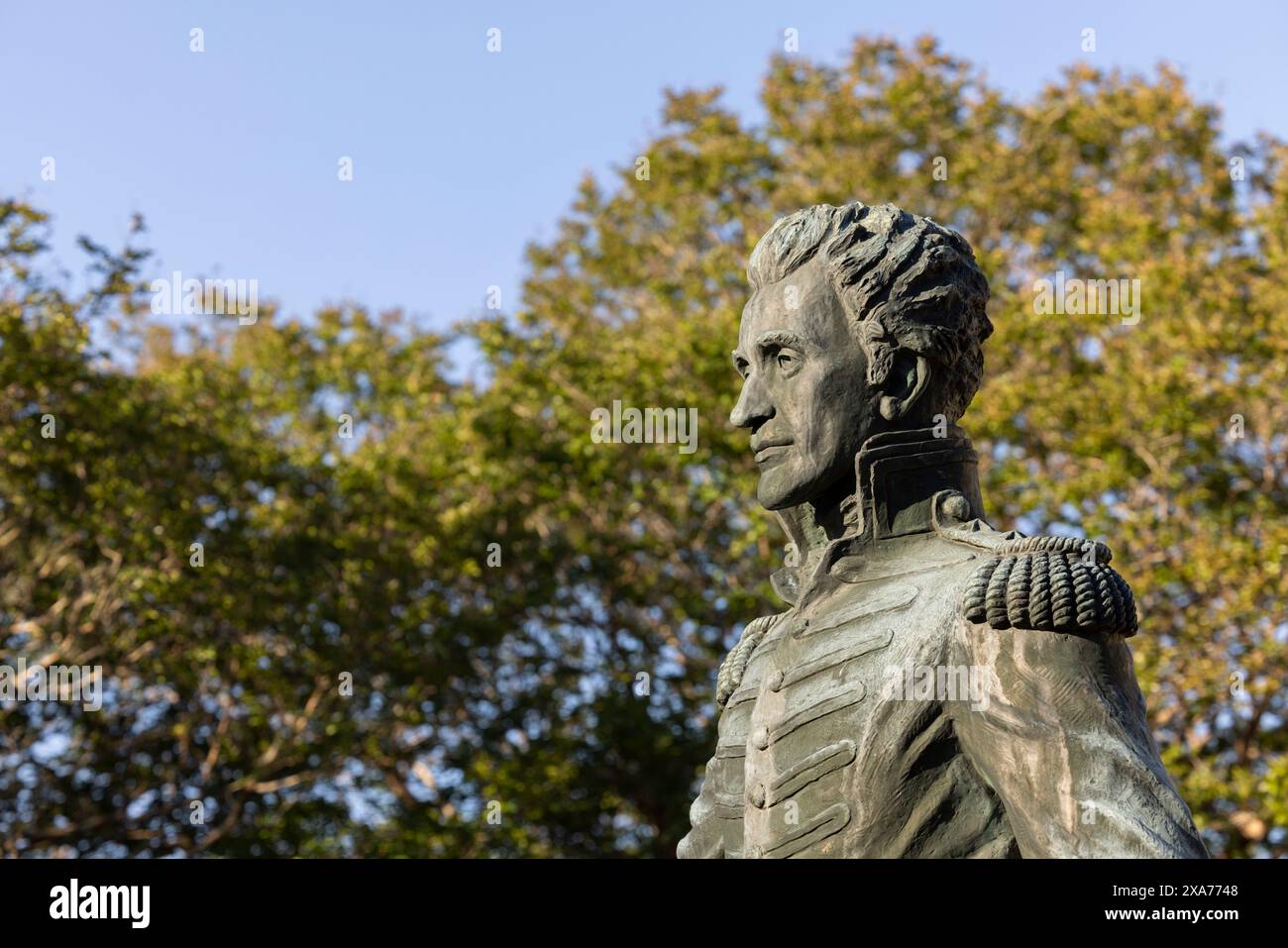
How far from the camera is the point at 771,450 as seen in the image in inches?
186

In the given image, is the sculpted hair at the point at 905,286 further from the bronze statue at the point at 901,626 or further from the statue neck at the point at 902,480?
the statue neck at the point at 902,480

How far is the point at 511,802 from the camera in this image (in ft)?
60.7

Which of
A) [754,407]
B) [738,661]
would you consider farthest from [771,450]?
[738,661]

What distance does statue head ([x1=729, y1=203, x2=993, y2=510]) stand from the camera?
15.2 ft

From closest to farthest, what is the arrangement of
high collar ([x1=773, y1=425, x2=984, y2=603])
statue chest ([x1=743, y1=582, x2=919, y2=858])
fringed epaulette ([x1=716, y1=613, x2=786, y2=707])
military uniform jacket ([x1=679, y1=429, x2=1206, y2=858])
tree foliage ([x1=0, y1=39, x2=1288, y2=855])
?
military uniform jacket ([x1=679, y1=429, x2=1206, y2=858])
statue chest ([x1=743, y1=582, x2=919, y2=858])
high collar ([x1=773, y1=425, x2=984, y2=603])
fringed epaulette ([x1=716, y1=613, x2=786, y2=707])
tree foliage ([x1=0, y1=39, x2=1288, y2=855])

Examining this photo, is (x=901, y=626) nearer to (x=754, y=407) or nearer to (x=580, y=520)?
(x=754, y=407)

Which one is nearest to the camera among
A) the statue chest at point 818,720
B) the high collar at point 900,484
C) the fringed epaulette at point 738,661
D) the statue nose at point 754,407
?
the statue chest at point 818,720

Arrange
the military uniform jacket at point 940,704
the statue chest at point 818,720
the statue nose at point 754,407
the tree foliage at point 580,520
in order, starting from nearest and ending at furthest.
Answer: the military uniform jacket at point 940,704, the statue chest at point 818,720, the statue nose at point 754,407, the tree foliage at point 580,520

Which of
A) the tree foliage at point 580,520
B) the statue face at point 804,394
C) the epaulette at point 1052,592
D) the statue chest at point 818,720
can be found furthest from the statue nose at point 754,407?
the tree foliage at point 580,520

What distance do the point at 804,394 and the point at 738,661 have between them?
34.3 inches

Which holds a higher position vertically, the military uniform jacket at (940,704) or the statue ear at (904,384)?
the statue ear at (904,384)

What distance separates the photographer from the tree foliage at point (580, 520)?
16812mm

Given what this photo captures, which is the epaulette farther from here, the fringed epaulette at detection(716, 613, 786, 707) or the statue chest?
the fringed epaulette at detection(716, 613, 786, 707)

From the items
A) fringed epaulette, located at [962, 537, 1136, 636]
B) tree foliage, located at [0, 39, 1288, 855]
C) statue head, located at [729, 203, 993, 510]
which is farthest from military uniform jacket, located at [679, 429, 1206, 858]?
tree foliage, located at [0, 39, 1288, 855]
